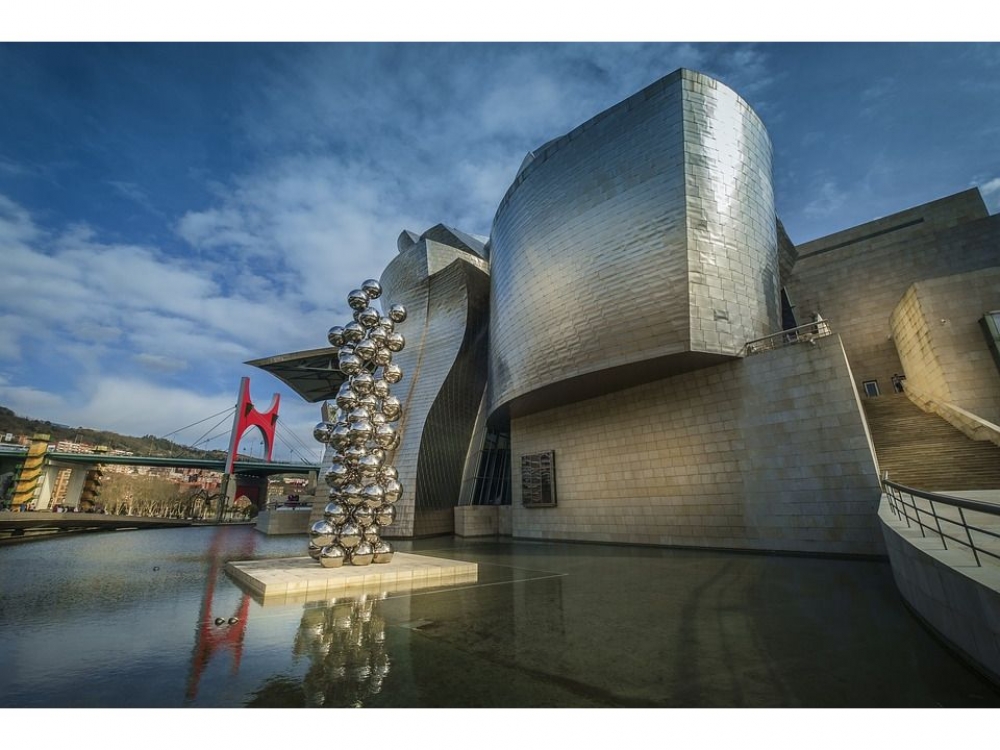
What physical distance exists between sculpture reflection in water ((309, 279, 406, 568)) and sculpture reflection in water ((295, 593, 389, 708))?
2187 millimetres

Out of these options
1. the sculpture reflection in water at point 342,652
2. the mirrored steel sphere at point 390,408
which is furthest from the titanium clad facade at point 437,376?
the sculpture reflection in water at point 342,652

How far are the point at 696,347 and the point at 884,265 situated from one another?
16.1 metres

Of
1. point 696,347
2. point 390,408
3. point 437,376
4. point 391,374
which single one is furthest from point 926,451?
point 437,376

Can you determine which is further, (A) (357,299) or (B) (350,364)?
(A) (357,299)

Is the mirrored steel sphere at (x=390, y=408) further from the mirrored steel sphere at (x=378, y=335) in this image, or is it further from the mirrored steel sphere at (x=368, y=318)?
the mirrored steel sphere at (x=368, y=318)

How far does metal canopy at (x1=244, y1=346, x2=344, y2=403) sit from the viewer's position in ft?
99.1

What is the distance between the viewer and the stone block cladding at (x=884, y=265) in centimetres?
1922

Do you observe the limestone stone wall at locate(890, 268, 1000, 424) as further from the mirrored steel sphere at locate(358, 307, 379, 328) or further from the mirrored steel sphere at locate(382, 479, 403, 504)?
the mirrored steel sphere at locate(358, 307, 379, 328)

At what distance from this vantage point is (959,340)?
1429 centimetres

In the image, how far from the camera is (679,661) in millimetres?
3203

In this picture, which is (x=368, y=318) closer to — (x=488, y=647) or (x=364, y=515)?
(x=364, y=515)

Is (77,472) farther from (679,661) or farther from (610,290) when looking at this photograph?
(679,661)

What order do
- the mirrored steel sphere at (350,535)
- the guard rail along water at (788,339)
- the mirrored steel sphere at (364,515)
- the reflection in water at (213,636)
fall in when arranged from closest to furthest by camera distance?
the reflection in water at (213,636)
the mirrored steel sphere at (350,535)
the mirrored steel sphere at (364,515)
the guard rail along water at (788,339)

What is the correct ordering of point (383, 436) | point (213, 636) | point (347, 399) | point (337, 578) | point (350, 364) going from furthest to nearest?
point (350, 364)
point (347, 399)
point (383, 436)
point (337, 578)
point (213, 636)
